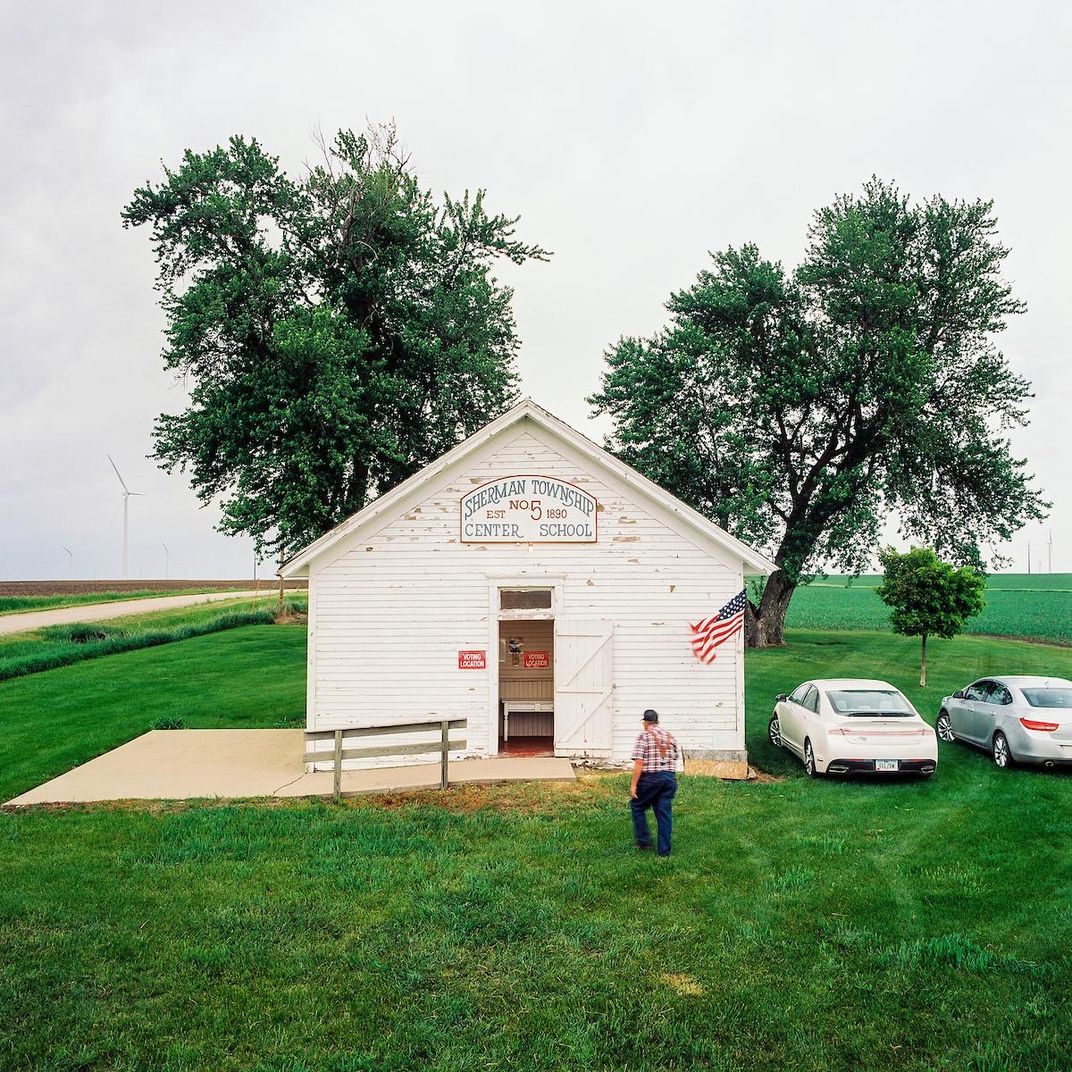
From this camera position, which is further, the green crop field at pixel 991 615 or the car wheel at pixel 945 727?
the green crop field at pixel 991 615

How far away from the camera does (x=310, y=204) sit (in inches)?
1098

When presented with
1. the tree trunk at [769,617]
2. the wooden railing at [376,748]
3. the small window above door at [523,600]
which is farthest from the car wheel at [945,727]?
the tree trunk at [769,617]

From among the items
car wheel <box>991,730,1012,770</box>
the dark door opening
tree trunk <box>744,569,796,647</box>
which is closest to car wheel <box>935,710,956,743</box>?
car wheel <box>991,730,1012,770</box>

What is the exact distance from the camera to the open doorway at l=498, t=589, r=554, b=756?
1912 cm

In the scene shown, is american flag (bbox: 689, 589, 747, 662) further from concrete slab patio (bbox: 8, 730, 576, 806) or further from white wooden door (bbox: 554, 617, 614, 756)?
concrete slab patio (bbox: 8, 730, 576, 806)

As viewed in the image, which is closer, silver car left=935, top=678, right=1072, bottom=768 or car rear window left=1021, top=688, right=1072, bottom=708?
silver car left=935, top=678, right=1072, bottom=768

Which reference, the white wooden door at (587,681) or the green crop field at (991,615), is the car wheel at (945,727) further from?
the green crop field at (991,615)

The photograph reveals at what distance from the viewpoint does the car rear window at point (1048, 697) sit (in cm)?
1539

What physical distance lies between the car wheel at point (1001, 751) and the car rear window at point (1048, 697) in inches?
33.6

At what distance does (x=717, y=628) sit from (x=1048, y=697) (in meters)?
6.22

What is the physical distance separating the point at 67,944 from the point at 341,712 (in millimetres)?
8515

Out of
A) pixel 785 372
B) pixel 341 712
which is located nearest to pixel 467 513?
pixel 341 712

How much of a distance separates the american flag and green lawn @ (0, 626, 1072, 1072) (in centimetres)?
287

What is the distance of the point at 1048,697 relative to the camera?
615 inches
